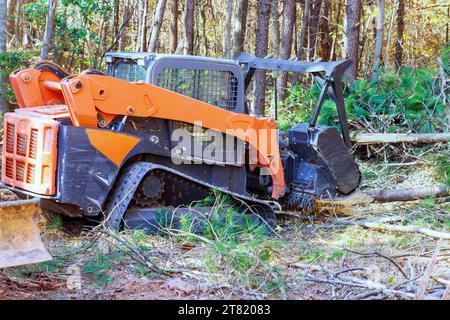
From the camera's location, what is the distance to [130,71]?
8.18 m

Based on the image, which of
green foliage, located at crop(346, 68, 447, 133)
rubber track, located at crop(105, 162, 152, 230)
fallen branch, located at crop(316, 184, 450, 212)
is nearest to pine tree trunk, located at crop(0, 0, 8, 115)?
green foliage, located at crop(346, 68, 447, 133)

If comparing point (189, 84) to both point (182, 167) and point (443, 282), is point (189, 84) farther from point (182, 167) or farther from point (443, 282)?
point (443, 282)

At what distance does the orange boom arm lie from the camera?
6.80 meters

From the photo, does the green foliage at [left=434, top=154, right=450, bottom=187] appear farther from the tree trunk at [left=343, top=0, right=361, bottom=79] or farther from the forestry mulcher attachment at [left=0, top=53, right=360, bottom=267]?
the tree trunk at [left=343, top=0, right=361, bottom=79]

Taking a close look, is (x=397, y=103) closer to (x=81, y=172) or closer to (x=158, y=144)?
(x=158, y=144)

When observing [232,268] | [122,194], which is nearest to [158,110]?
[122,194]

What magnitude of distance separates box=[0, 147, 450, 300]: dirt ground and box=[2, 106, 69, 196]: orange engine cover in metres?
0.63

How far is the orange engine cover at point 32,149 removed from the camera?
6824 millimetres

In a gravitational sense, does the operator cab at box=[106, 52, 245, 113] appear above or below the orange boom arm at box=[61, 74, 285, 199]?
above

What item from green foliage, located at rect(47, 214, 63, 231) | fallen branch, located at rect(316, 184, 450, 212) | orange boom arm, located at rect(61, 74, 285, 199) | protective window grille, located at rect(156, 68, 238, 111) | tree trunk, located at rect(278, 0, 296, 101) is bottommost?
green foliage, located at rect(47, 214, 63, 231)

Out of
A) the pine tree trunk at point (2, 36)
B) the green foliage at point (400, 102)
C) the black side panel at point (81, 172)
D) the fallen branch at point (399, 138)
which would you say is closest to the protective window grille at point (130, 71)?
the black side panel at point (81, 172)

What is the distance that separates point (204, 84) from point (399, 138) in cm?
388

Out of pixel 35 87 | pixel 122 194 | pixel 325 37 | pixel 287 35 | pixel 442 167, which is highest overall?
pixel 325 37
